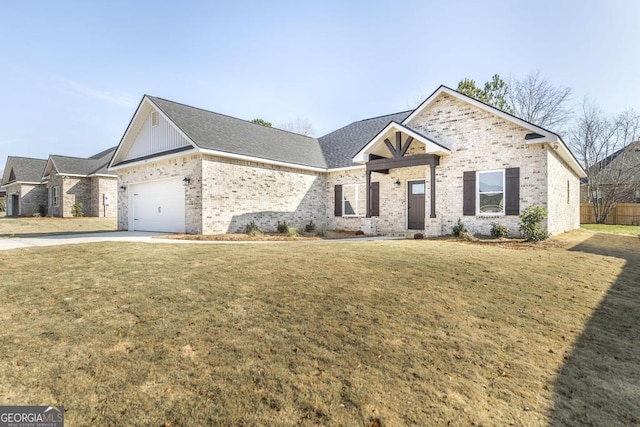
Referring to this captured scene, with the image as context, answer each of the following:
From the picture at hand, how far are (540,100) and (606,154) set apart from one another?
7825 millimetres

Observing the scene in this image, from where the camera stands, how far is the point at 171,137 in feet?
51.7

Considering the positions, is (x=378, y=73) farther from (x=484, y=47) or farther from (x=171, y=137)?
(x=171, y=137)

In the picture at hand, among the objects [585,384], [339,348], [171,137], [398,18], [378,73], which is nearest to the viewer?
[585,384]

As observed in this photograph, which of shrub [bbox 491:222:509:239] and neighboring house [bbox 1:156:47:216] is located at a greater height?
neighboring house [bbox 1:156:47:216]

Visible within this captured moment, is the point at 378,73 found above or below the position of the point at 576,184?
above

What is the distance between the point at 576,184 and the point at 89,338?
86.1 feet

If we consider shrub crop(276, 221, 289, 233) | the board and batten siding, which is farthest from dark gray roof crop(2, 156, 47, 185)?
shrub crop(276, 221, 289, 233)

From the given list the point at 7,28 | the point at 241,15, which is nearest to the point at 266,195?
the point at 241,15

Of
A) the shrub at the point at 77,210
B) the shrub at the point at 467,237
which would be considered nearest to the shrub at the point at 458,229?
the shrub at the point at 467,237

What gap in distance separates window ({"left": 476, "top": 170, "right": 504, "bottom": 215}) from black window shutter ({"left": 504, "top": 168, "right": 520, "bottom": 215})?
0.72 feet

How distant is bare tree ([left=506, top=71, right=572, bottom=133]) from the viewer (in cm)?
3019

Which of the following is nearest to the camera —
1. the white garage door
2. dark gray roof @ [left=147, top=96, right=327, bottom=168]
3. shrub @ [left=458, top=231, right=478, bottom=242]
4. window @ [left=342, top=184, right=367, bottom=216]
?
shrub @ [left=458, top=231, right=478, bottom=242]

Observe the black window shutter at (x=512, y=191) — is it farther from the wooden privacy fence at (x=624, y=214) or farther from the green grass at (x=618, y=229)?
the wooden privacy fence at (x=624, y=214)

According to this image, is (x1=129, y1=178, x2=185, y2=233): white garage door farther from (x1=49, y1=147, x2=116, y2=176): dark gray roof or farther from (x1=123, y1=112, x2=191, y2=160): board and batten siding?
(x1=49, y1=147, x2=116, y2=176): dark gray roof
